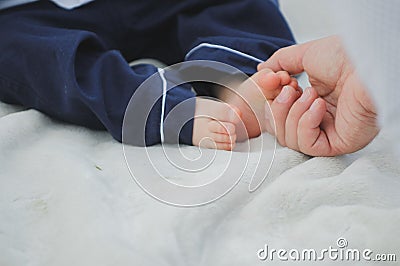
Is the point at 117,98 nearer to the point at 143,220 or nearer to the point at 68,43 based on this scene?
the point at 68,43

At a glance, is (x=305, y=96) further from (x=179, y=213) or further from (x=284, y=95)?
(x=179, y=213)

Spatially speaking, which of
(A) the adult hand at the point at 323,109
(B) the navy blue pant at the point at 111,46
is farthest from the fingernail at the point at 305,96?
(B) the navy blue pant at the point at 111,46

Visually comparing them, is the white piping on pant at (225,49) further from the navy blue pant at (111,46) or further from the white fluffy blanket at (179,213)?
the white fluffy blanket at (179,213)

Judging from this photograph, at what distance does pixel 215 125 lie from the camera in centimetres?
65

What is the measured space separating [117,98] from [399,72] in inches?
14.4

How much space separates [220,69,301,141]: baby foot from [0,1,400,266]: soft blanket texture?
4cm

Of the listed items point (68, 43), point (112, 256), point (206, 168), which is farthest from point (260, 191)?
point (68, 43)

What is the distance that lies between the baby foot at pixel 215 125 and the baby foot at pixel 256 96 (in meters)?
0.02

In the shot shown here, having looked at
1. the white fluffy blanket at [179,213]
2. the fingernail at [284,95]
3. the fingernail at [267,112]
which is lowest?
the white fluffy blanket at [179,213]

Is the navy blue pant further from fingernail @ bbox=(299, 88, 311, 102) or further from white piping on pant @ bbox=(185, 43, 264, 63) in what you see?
fingernail @ bbox=(299, 88, 311, 102)

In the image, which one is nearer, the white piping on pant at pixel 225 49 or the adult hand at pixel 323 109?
the adult hand at pixel 323 109

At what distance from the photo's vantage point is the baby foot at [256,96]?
65 centimetres

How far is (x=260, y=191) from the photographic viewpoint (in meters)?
0.59

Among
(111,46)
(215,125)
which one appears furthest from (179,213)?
(111,46)
